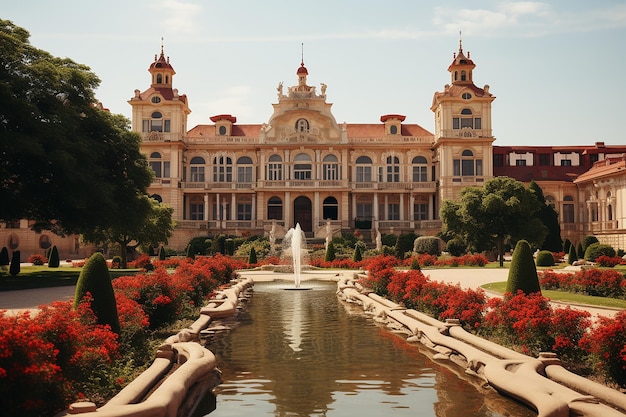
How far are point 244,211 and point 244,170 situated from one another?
170 inches

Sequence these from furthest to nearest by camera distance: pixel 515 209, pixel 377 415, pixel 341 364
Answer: pixel 515 209, pixel 341 364, pixel 377 415

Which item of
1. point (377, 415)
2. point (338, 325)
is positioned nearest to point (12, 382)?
point (377, 415)

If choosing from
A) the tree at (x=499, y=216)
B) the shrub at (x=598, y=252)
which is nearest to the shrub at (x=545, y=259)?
the tree at (x=499, y=216)

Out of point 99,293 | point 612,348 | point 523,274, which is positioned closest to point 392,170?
point 523,274

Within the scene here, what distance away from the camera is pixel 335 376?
35.4 feet

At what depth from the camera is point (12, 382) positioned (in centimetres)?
652

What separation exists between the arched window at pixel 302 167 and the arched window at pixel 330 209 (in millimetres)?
3242

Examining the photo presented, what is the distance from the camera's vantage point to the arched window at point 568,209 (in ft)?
202

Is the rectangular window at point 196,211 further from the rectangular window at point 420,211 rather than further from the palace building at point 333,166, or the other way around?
the rectangular window at point 420,211

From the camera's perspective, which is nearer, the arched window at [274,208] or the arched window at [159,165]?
the arched window at [159,165]

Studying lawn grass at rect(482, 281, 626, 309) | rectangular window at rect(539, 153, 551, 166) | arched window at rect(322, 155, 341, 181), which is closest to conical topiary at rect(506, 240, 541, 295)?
lawn grass at rect(482, 281, 626, 309)

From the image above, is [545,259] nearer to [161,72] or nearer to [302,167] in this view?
[302,167]

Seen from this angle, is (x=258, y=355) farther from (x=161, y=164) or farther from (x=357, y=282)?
(x=161, y=164)

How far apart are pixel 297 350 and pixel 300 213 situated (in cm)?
4887
